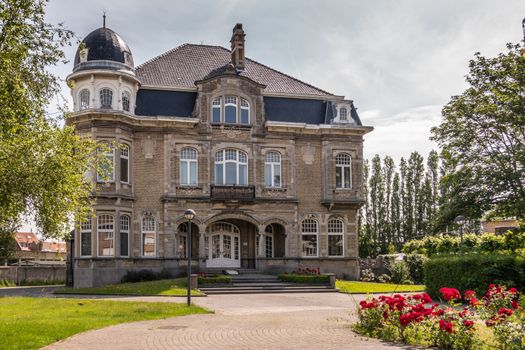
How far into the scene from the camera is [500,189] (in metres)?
24.5

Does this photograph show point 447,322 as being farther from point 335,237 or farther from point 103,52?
point 103,52

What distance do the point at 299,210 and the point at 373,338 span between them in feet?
74.6

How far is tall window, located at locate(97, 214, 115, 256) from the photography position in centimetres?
3241

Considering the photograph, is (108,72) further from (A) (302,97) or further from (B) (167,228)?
(A) (302,97)

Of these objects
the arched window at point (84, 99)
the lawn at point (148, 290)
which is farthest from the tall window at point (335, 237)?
the arched window at point (84, 99)

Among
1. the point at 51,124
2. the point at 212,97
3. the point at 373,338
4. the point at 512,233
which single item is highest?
the point at 212,97

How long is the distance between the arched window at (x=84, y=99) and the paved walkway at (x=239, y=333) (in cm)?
1658

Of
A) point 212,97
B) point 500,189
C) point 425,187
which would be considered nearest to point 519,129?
point 500,189

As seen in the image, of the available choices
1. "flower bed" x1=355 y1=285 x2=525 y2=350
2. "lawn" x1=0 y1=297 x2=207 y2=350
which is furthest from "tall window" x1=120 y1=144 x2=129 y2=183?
"flower bed" x1=355 y1=285 x2=525 y2=350

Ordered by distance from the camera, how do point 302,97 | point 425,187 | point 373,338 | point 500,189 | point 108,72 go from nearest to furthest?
point 373,338, point 500,189, point 108,72, point 302,97, point 425,187

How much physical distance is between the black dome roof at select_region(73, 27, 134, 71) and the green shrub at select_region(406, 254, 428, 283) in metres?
18.7

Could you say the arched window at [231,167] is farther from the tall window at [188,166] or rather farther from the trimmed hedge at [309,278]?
the trimmed hedge at [309,278]

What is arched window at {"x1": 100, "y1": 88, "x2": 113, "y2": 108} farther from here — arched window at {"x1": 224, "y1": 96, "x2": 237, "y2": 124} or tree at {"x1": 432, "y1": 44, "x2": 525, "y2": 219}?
tree at {"x1": 432, "y1": 44, "x2": 525, "y2": 219}

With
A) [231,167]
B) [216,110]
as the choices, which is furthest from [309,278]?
[216,110]
